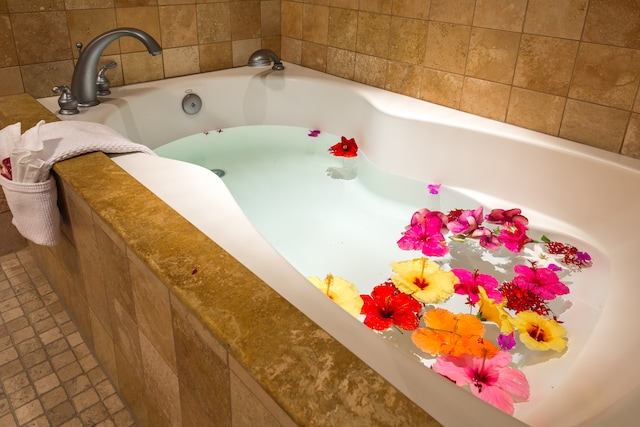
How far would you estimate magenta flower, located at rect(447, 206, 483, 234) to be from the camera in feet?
5.03

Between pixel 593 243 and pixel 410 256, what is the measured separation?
0.52 m

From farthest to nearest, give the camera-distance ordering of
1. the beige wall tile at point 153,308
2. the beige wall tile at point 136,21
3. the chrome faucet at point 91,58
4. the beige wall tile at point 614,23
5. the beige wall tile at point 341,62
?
1. the beige wall tile at point 341,62
2. the beige wall tile at point 136,21
3. the chrome faucet at point 91,58
4. the beige wall tile at point 614,23
5. the beige wall tile at point 153,308

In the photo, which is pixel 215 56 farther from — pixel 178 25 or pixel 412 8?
pixel 412 8

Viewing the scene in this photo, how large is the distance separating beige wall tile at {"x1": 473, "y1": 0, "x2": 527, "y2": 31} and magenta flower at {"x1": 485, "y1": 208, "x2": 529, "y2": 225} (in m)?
0.55

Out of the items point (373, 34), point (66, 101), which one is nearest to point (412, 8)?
point (373, 34)

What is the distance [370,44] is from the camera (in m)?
2.05

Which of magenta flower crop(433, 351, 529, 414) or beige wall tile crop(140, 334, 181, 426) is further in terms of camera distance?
magenta flower crop(433, 351, 529, 414)

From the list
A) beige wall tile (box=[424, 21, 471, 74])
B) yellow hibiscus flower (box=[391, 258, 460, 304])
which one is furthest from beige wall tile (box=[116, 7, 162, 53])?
yellow hibiscus flower (box=[391, 258, 460, 304])

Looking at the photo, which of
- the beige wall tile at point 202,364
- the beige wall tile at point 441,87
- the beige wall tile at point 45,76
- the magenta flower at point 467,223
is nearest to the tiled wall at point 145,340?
the beige wall tile at point 202,364

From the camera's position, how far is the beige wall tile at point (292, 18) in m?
2.32

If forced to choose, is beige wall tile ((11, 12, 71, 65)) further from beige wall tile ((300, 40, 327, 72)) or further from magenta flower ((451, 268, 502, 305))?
magenta flower ((451, 268, 502, 305))

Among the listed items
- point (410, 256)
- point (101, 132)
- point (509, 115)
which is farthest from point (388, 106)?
point (101, 132)

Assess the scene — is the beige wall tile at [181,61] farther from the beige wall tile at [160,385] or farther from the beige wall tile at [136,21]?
the beige wall tile at [160,385]

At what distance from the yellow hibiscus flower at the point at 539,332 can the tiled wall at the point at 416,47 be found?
60cm
